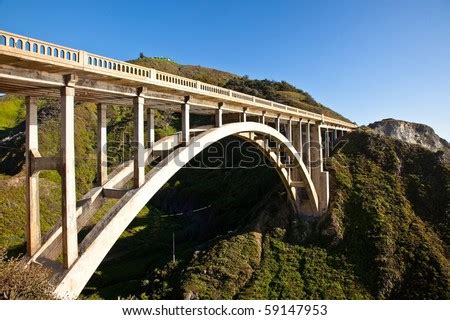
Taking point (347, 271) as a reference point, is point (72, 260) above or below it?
above

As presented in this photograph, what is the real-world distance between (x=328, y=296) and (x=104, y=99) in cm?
2147

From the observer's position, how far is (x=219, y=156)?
60375 millimetres

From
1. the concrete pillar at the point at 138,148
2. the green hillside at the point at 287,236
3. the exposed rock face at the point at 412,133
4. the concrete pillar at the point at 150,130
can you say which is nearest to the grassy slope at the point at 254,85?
the exposed rock face at the point at 412,133

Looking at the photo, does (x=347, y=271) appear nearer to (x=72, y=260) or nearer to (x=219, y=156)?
(x=72, y=260)

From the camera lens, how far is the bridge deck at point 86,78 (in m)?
8.76

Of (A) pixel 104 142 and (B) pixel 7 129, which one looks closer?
(A) pixel 104 142

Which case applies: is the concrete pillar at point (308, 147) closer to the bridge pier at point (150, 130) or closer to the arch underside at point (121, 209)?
the arch underside at point (121, 209)

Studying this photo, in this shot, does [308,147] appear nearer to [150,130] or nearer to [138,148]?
[150,130]

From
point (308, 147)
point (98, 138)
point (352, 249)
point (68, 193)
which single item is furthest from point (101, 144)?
point (352, 249)

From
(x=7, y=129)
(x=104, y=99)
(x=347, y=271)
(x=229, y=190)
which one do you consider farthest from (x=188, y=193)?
(x=104, y=99)

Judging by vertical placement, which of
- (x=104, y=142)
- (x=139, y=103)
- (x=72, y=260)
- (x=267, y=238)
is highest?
(x=139, y=103)

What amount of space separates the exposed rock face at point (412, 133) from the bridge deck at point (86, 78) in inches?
1799

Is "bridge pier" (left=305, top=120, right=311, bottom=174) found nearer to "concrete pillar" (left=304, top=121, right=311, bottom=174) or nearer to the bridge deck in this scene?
"concrete pillar" (left=304, top=121, right=311, bottom=174)
